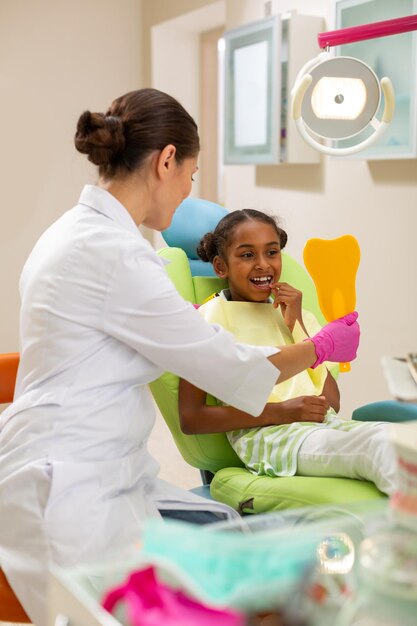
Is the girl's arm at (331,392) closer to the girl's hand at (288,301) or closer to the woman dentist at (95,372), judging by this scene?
the girl's hand at (288,301)

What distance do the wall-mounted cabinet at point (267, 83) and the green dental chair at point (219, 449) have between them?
100cm

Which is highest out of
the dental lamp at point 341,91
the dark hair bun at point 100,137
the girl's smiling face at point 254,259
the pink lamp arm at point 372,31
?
the pink lamp arm at point 372,31

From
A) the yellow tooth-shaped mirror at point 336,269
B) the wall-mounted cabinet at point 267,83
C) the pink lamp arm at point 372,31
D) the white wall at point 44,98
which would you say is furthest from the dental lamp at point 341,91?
the white wall at point 44,98

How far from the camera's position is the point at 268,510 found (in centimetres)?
155

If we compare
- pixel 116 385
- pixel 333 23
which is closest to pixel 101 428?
pixel 116 385

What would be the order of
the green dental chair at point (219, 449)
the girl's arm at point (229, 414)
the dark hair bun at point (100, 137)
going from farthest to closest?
the girl's arm at point (229, 414), the green dental chair at point (219, 449), the dark hair bun at point (100, 137)

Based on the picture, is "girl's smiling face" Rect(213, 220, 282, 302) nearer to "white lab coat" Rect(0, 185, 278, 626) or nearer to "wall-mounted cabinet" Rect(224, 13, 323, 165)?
"white lab coat" Rect(0, 185, 278, 626)

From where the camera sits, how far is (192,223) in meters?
2.10

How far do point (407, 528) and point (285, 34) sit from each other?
8.26 feet

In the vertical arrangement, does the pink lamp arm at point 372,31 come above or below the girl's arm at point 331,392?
above

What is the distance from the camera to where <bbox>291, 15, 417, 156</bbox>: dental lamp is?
1.54 metres

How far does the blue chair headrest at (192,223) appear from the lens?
6.87 ft

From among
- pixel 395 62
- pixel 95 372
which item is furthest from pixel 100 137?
pixel 395 62

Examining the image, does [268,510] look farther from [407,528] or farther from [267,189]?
[267,189]
